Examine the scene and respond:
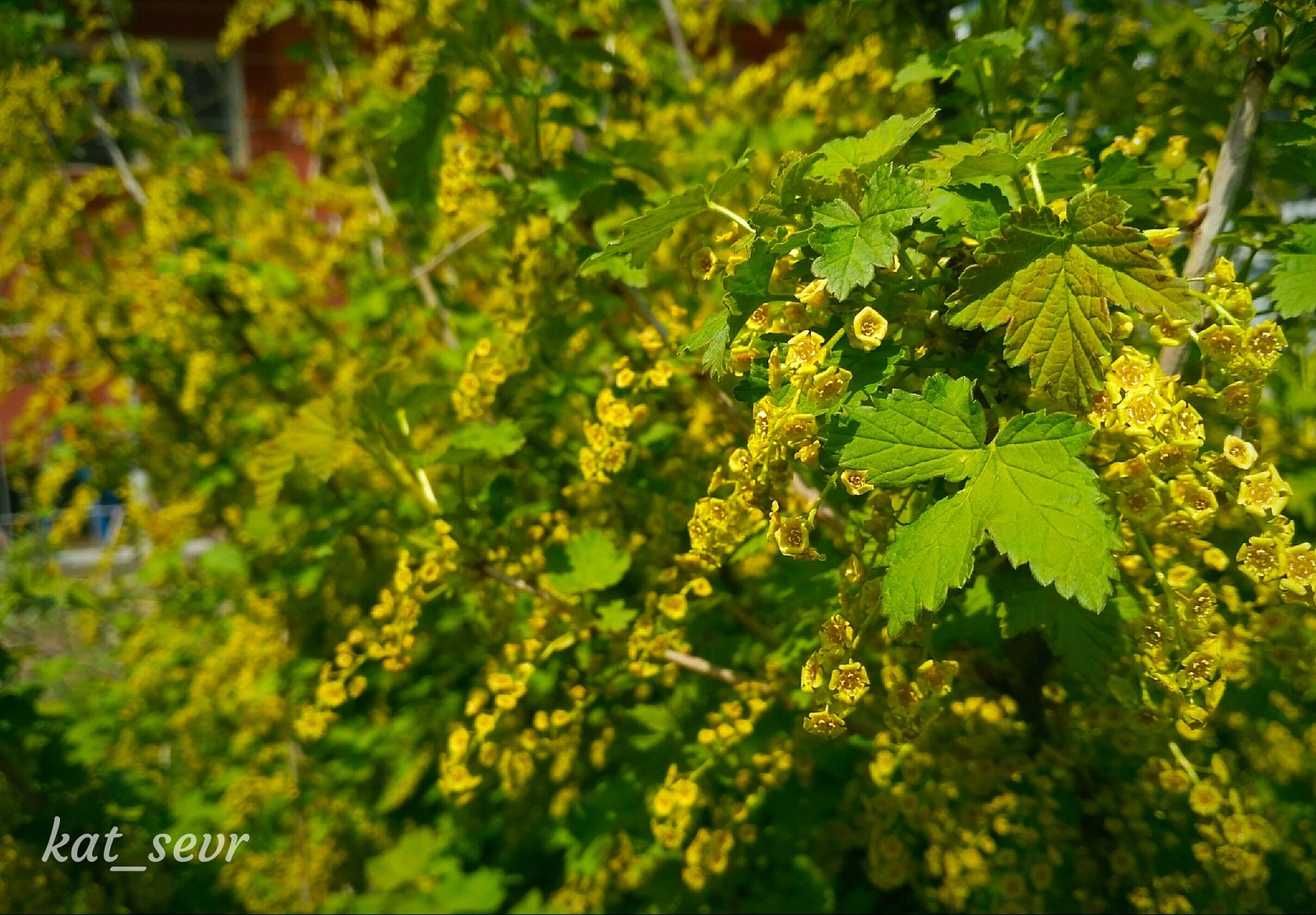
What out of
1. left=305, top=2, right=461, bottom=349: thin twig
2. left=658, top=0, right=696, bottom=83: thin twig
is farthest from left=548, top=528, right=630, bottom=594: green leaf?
left=658, top=0, right=696, bottom=83: thin twig

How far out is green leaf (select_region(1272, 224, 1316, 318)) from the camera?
121cm

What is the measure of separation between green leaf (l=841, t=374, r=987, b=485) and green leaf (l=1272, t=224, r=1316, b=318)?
21.8 inches

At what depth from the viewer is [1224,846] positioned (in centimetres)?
157

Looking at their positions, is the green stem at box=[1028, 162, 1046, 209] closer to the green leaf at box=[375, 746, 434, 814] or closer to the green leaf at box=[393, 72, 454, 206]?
the green leaf at box=[393, 72, 454, 206]

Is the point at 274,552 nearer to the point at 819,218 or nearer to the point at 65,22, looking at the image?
the point at 65,22

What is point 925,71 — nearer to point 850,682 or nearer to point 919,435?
point 919,435

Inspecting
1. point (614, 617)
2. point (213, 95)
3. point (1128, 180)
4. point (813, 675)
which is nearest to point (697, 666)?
point (614, 617)

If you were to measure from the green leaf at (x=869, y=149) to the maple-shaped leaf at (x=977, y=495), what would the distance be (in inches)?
13.2

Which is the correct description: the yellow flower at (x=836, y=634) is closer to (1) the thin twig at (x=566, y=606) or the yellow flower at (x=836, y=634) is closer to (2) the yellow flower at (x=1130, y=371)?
(2) the yellow flower at (x=1130, y=371)

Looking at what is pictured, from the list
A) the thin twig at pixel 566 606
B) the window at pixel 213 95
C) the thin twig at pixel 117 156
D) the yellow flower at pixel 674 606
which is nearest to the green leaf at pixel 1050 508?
the yellow flower at pixel 674 606

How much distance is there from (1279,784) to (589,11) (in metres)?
3.29

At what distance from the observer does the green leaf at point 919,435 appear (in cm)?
101

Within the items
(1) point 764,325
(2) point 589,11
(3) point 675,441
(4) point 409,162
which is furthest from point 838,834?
(2) point 589,11

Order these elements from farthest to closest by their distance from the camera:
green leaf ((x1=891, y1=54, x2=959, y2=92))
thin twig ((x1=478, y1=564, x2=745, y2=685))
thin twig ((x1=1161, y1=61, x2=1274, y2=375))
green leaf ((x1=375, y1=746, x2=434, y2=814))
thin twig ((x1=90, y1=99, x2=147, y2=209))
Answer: thin twig ((x1=90, y1=99, x2=147, y2=209))
green leaf ((x1=375, y1=746, x2=434, y2=814))
thin twig ((x1=478, y1=564, x2=745, y2=685))
green leaf ((x1=891, y1=54, x2=959, y2=92))
thin twig ((x1=1161, y1=61, x2=1274, y2=375))
